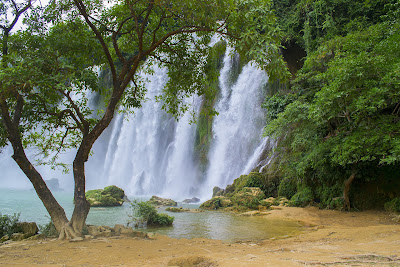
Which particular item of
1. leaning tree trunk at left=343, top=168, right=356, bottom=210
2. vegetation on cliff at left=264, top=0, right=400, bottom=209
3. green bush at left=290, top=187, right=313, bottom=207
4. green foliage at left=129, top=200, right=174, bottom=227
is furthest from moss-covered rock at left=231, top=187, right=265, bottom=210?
green foliage at left=129, top=200, right=174, bottom=227

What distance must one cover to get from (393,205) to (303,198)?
3401mm

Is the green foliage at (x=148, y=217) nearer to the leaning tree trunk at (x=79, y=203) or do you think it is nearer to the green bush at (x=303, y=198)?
the leaning tree trunk at (x=79, y=203)

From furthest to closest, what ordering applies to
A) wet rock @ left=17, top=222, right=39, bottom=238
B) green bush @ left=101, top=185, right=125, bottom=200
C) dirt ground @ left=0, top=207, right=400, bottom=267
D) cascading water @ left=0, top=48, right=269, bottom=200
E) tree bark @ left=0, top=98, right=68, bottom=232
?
cascading water @ left=0, top=48, right=269, bottom=200
green bush @ left=101, top=185, right=125, bottom=200
wet rock @ left=17, top=222, right=39, bottom=238
tree bark @ left=0, top=98, right=68, bottom=232
dirt ground @ left=0, top=207, right=400, bottom=267

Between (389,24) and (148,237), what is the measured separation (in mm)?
11687

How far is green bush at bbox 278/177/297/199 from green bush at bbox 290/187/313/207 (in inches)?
50.9

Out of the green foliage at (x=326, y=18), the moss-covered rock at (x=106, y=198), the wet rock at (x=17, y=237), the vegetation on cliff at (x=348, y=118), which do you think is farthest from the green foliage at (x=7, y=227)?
the green foliage at (x=326, y=18)

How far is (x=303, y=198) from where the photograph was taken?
13.1m

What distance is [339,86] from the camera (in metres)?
9.41

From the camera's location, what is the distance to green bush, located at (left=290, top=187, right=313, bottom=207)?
13.1 meters

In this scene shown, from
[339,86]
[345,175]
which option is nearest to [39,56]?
[339,86]

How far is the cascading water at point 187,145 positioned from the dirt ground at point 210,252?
44.8 feet

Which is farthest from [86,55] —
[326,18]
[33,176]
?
[326,18]

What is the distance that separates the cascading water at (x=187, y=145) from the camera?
75.7 feet

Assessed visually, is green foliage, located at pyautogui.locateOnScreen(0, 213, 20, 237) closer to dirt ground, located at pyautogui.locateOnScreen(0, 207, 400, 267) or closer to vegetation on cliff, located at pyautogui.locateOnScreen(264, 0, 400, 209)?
dirt ground, located at pyautogui.locateOnScreen(0, 207, 400, 267)
